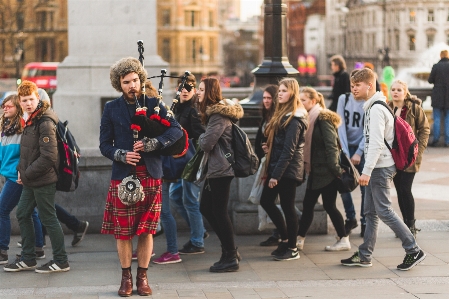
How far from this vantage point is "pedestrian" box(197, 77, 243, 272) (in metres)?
8.43

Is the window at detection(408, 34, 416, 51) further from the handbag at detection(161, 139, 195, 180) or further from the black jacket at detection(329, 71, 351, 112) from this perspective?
the handbag at detection(161, 139, 195, 180)

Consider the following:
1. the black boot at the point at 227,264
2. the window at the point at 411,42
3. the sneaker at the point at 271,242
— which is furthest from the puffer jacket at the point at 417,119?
the window at the point at 411,42

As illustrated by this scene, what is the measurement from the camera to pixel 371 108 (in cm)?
826

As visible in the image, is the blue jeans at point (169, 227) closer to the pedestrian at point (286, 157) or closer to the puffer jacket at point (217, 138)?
the puffer jacket at point (217, 138)

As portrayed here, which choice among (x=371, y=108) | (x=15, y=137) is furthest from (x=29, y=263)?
(x=371, y=108)

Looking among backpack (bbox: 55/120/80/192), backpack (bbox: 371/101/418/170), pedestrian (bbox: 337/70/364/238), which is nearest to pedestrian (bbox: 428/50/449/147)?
pedestrian (bbox: 337/70/364/238)

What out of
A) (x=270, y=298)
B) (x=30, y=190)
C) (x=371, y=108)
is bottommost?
(x=270, y=298)

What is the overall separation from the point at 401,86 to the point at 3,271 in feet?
14.2

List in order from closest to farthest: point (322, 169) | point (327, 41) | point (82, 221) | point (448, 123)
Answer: point (322, 169), point (82, 221), point (448, 123), point (327, 41)

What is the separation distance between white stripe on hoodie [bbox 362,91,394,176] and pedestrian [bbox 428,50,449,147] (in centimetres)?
955

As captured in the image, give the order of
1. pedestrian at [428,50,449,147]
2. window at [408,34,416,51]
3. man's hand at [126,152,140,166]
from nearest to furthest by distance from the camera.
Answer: man's hand at [126,152,140,166] → pedestrian at [428,50,449,147] → window at [408,34,416,51]

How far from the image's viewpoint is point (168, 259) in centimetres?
888

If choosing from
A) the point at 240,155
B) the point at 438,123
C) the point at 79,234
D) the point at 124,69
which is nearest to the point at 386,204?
the point at 240,155

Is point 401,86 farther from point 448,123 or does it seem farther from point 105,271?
point 448,123
